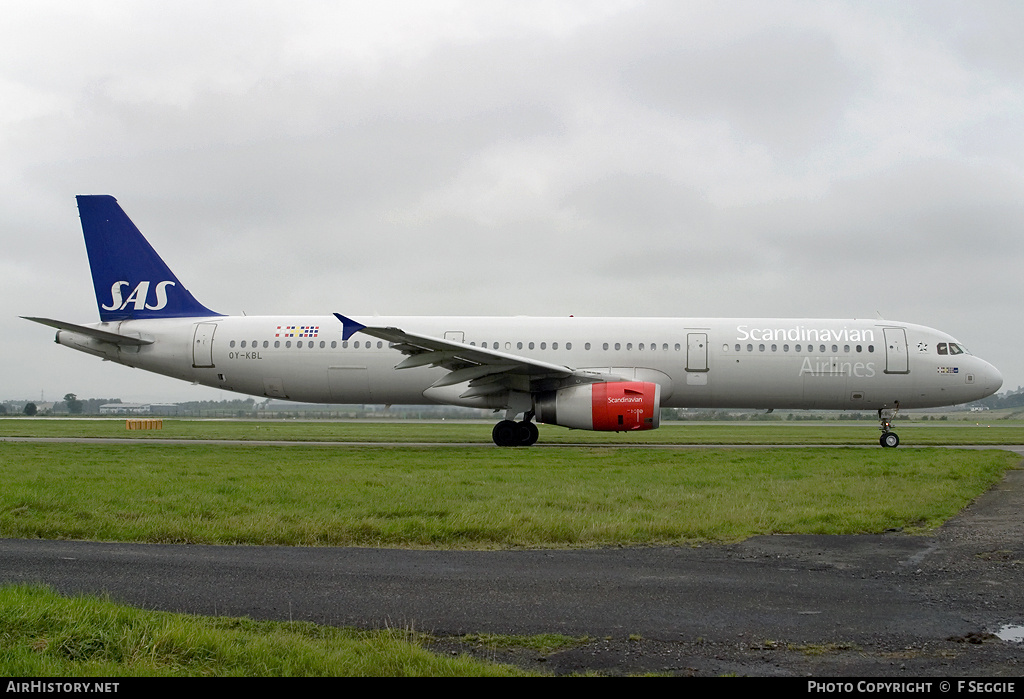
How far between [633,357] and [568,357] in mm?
1743

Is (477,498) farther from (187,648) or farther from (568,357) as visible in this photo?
(568,357)

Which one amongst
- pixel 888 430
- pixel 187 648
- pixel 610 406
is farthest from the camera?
pixel 888 430

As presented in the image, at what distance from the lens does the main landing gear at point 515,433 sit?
2172 cm

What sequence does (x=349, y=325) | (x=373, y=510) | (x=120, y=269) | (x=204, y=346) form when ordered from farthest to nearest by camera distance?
(x=120, y=269) → (x=204, y=346) → (x=349, y=325) → (x=373, y=510)

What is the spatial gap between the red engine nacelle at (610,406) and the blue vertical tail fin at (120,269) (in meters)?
11.9

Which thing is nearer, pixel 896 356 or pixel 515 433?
pixel 515 433

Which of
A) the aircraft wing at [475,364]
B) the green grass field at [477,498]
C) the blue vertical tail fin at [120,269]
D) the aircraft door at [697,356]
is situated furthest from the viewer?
the blue vertical tail fin at [120,269]

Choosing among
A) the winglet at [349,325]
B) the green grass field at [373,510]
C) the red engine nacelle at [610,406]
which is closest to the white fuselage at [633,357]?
the red engine nacelle at [610,406]

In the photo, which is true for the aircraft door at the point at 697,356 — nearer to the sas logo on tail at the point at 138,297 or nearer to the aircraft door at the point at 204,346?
the aircraft door at the point at 204,346

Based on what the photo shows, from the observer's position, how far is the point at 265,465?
620 inches

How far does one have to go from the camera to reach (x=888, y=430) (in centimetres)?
2294

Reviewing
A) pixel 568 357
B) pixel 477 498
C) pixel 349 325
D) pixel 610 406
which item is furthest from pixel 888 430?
pixel 477 498

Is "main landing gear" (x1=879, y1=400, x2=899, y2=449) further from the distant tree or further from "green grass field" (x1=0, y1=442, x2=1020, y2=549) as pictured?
the distant tree
